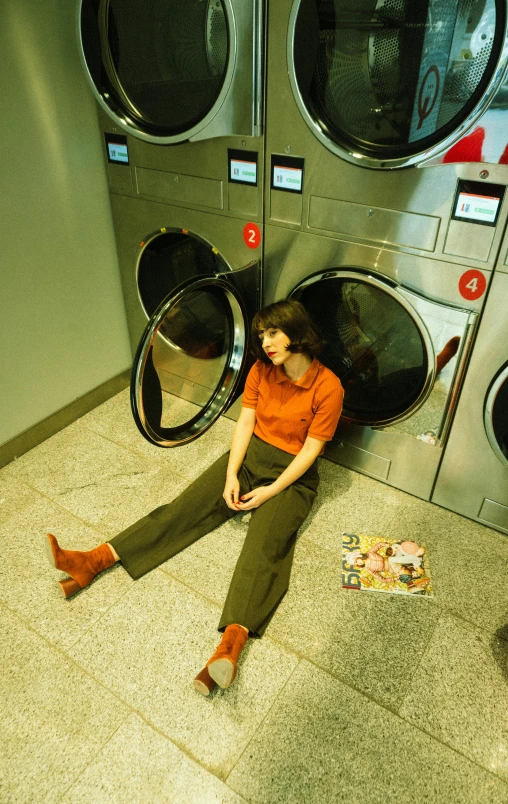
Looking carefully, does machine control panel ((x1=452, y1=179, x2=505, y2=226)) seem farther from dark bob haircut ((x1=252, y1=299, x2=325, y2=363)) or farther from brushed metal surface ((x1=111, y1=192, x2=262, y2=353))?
brushed metal surface ((x1=111, y1=192, x2=262, y2=353))

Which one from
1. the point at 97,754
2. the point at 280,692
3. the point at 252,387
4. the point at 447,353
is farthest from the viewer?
the point at 252,387

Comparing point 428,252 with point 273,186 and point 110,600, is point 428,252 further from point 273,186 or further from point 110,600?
point 110,600

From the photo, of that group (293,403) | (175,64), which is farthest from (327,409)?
(175,64)

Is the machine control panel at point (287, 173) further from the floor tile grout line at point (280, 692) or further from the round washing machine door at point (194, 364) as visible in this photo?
the floor tile grout line at point (280, 692)

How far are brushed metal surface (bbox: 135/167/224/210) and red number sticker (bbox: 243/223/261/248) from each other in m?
0.12

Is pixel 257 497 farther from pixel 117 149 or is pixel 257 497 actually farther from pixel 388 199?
pixel 117 149

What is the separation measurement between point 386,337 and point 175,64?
3.59ft

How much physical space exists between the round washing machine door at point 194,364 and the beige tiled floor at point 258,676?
0.33 meters

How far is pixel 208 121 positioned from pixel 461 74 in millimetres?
715

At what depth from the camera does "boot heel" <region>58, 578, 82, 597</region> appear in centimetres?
168

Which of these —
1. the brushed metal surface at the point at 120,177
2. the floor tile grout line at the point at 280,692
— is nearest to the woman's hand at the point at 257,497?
the floor tile grout line at the point at 280,692

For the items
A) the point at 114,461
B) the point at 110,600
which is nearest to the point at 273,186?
the point at 114,461

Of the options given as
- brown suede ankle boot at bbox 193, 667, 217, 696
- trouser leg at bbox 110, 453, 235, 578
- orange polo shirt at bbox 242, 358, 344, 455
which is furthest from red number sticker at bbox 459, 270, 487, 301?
brown suede ankle boot at bbox 193, 667, 217, 696

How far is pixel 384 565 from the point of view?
1.81m
